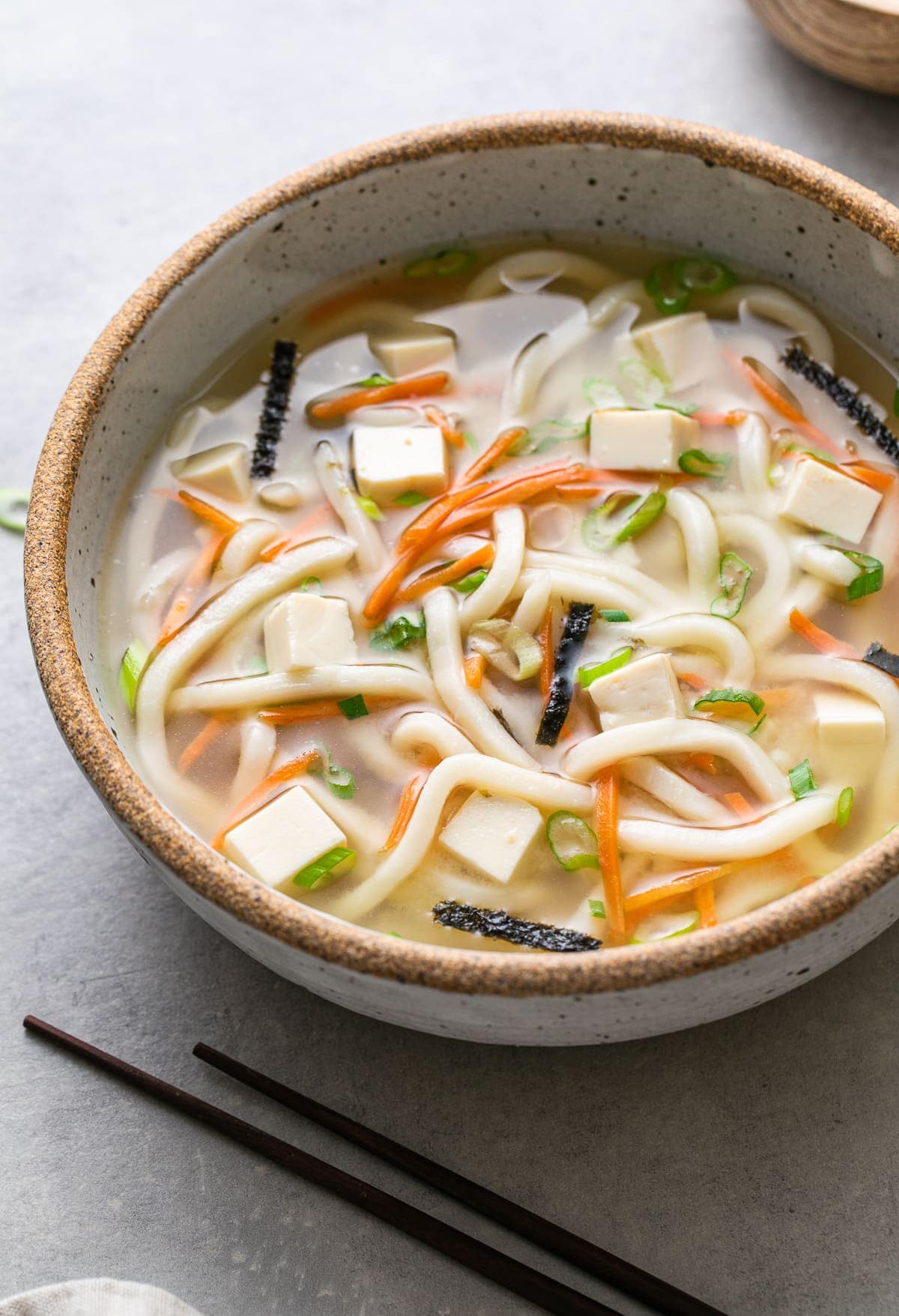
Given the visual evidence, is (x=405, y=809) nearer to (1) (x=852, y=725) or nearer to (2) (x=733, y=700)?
(2) (x=733, y=700)

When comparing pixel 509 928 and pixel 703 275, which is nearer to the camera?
pixel 509 928

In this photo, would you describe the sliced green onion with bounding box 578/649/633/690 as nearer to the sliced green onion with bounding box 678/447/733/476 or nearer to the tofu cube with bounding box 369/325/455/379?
the sliced green onion with bounding box 678/447/733/476

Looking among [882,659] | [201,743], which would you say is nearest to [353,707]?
[201,743]

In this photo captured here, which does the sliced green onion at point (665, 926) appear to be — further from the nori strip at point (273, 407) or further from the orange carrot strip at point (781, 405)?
the nori strip at point (273, 407)

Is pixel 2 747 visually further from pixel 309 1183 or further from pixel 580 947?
pixel 580 947

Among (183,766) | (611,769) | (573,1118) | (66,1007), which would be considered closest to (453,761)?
(611,769)

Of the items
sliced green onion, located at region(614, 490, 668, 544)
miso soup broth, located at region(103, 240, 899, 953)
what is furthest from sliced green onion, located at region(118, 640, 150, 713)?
sliced green onion, located at region(614, 490, 668, 544)

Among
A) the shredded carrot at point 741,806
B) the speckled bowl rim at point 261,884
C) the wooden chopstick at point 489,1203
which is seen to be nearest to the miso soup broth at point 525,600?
the shredded carrot at point 741,806
